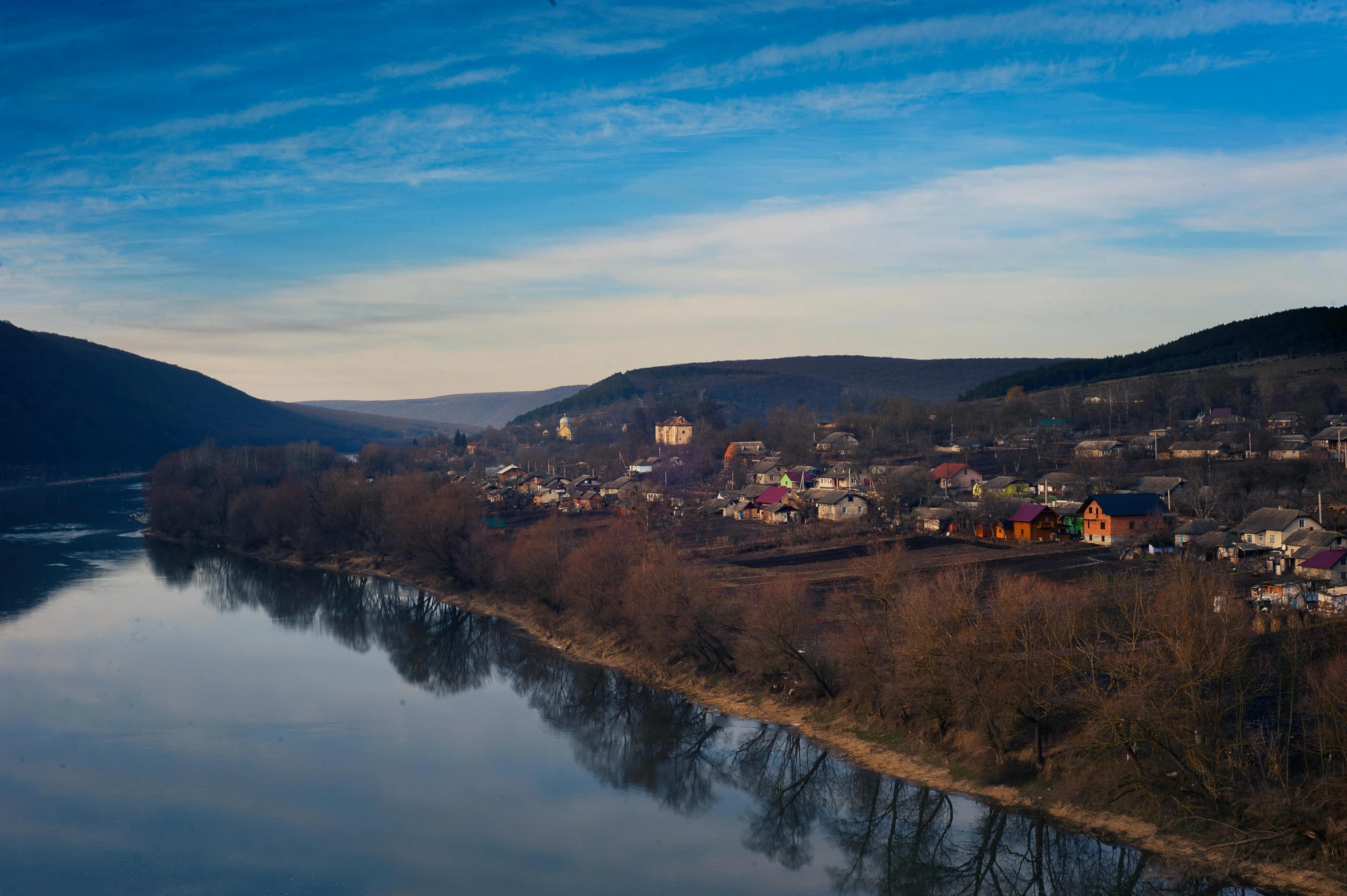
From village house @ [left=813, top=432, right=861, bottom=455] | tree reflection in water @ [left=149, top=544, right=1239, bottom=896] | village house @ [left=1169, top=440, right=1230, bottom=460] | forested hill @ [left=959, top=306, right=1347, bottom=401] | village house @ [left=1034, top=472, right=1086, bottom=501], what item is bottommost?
tree reflection in water @ [left=149, top=544, right=1239, bottom=896]

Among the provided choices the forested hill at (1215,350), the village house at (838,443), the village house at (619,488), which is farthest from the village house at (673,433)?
the forested hill at (1215,350)

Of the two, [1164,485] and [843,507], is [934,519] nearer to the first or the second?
[843,507]

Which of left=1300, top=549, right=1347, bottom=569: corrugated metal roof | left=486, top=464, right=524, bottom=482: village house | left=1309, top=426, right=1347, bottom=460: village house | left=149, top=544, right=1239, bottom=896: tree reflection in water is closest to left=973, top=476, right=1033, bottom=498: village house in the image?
left=1309, top=426, right=1347, bottom=460: village house

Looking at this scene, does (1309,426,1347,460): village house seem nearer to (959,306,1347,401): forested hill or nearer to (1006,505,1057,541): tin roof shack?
(1006,505,1057,541): tin roof shack

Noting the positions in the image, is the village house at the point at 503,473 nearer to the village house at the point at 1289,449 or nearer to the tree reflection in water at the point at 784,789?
the tree reflection in water at the point at 784,789

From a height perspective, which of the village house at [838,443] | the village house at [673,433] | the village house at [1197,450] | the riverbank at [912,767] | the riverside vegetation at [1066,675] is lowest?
the riverbank at [912,767]

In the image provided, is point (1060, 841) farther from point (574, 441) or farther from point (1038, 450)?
point (574, 441)
